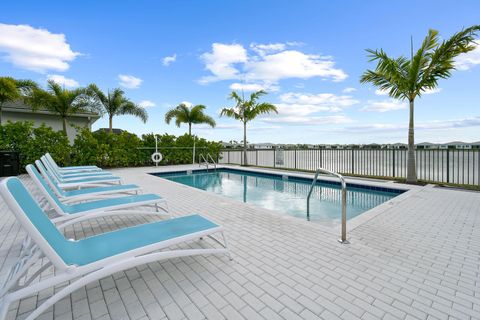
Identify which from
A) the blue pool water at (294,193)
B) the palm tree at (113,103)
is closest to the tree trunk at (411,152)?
the blue pool water at (294,193)

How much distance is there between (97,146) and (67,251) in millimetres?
11051

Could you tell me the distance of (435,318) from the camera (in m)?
1.80

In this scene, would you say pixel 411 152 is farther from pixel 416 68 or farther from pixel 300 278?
pixel 300 278

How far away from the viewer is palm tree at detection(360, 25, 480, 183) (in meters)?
6.67

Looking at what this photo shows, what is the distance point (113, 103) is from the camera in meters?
16.9

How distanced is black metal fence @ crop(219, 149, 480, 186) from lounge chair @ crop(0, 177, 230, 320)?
28.4 feet

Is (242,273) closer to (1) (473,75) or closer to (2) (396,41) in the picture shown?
(2) (396,41)

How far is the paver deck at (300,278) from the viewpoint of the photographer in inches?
74.9

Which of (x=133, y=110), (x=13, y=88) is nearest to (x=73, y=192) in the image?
(x=13, y=88)

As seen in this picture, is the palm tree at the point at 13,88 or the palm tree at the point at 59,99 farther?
the palm tree at the point at 59,99

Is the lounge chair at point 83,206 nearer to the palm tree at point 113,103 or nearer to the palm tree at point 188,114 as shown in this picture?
the palm tree at point 113,103

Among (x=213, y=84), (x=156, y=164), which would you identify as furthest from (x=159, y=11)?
(x=156, y=164)

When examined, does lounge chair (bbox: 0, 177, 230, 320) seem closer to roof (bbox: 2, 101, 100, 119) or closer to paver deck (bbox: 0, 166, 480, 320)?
paver deck (bbox: 0, 166, 480, 320)

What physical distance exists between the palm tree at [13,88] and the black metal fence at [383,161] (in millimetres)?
12641
